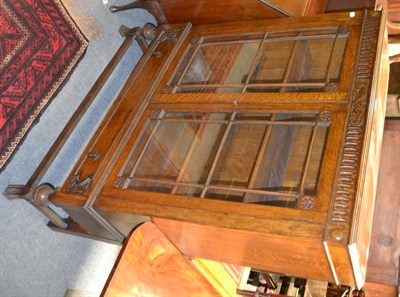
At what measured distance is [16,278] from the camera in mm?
1354

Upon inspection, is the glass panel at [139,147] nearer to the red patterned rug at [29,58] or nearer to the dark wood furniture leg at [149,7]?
the red patterned rug at [29,58]

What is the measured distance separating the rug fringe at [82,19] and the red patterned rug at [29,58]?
0.03m

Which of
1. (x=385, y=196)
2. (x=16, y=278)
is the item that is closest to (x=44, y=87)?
(x=16, y=278)

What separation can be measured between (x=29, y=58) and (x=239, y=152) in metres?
0.80

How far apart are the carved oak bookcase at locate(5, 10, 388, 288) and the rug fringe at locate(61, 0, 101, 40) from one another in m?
0.27

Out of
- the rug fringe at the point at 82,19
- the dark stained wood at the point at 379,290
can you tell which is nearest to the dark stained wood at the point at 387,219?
the dark stained wood at the point at 379,290

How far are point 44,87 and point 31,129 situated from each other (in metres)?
0.16

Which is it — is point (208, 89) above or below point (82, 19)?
below

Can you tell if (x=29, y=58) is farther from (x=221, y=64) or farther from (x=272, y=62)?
(x=272, y=62)

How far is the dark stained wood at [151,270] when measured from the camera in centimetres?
100

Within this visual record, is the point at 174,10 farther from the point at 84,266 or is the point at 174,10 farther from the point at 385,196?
the point at 385,196

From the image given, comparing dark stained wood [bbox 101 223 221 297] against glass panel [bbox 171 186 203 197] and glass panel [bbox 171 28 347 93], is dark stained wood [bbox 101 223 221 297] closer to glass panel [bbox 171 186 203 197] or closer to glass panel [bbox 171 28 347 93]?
glass panel [bbox 171 186 203 197]

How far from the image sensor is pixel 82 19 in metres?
1.67

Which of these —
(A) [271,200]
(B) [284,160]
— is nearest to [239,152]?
(B) [284,160]
